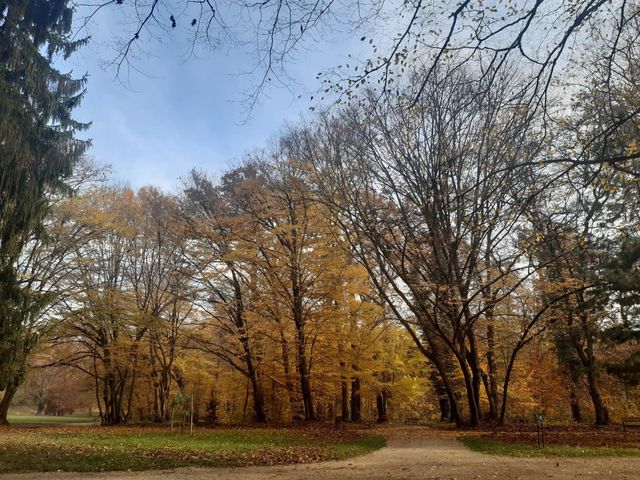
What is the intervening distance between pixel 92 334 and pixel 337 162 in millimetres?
17321

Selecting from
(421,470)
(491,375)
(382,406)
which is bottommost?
(382,406)

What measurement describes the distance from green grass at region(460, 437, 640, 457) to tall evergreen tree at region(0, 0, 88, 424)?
515 inches

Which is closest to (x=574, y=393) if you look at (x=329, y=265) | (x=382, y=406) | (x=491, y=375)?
(x=491, y=375)

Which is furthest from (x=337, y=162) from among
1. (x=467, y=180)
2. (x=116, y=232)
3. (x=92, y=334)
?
(x=92, y=334)

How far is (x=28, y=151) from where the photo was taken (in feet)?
39.0

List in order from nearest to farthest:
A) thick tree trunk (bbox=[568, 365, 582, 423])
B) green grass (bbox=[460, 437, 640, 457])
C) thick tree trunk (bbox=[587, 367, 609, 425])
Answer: green grass (bbox=[460, 437, 640, 457]) → thick tree trunk (bbox=[587, 367, 609, 425]) → thick tree trunk (bbox=[568, 365, 582, 423])

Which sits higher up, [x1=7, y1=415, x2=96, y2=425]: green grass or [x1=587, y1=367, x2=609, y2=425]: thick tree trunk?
[x1=587, y1=367, x2=609, y2=425]: thick tree trunk

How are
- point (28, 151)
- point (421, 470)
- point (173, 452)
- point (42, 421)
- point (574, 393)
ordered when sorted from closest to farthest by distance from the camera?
point (421, 470) < point (173, 452) < point (28, 151) < point (574, 393) < point (42, 421)

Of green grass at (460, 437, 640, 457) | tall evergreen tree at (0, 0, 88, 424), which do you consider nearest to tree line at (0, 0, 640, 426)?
tall evergreen tree at (0, 0, 88, 424)

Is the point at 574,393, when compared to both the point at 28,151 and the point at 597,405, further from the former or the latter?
the point at 28,151

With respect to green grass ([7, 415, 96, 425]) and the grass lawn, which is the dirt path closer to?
the grass lawn

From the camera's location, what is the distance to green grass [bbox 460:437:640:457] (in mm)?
10023

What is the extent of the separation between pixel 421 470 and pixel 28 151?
1203 centimetres

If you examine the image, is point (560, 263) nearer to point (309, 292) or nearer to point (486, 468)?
point (309, 292)
